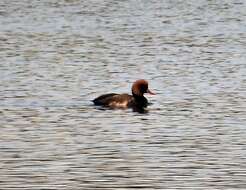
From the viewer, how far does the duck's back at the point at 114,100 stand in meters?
30.1

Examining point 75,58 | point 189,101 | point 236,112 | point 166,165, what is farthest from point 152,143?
point 75,58

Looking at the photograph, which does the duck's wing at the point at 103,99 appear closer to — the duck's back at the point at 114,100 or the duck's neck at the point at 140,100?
the duck's back at the point at 114,100

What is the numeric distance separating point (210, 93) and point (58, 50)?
12.6 m

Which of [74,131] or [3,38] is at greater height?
[74,131]

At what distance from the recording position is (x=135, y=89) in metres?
31.6

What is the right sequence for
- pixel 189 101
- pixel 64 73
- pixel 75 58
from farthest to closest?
pixel 75 58 → pixel 64 73 → pixel 189 101

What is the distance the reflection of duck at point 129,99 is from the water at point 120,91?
392 mm

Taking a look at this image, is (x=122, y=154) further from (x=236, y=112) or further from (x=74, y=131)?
(x=236, y=112)

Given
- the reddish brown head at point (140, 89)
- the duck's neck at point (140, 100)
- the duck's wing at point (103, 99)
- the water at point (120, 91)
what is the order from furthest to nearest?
the reddish brown head at point (140, 89), the duck's neck at point (140, 100), the duck's wing at point (103, 99), the water at point (120, 91)

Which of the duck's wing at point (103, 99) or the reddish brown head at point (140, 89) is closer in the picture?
the duck's wing at point (103, 99)

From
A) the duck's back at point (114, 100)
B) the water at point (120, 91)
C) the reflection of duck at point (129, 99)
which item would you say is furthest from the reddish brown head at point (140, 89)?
the duck's back at point (114, 100)

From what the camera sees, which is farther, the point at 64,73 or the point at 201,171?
the point at 64,73

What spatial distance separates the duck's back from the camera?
30141 millimetres

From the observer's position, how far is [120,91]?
3325 cm
